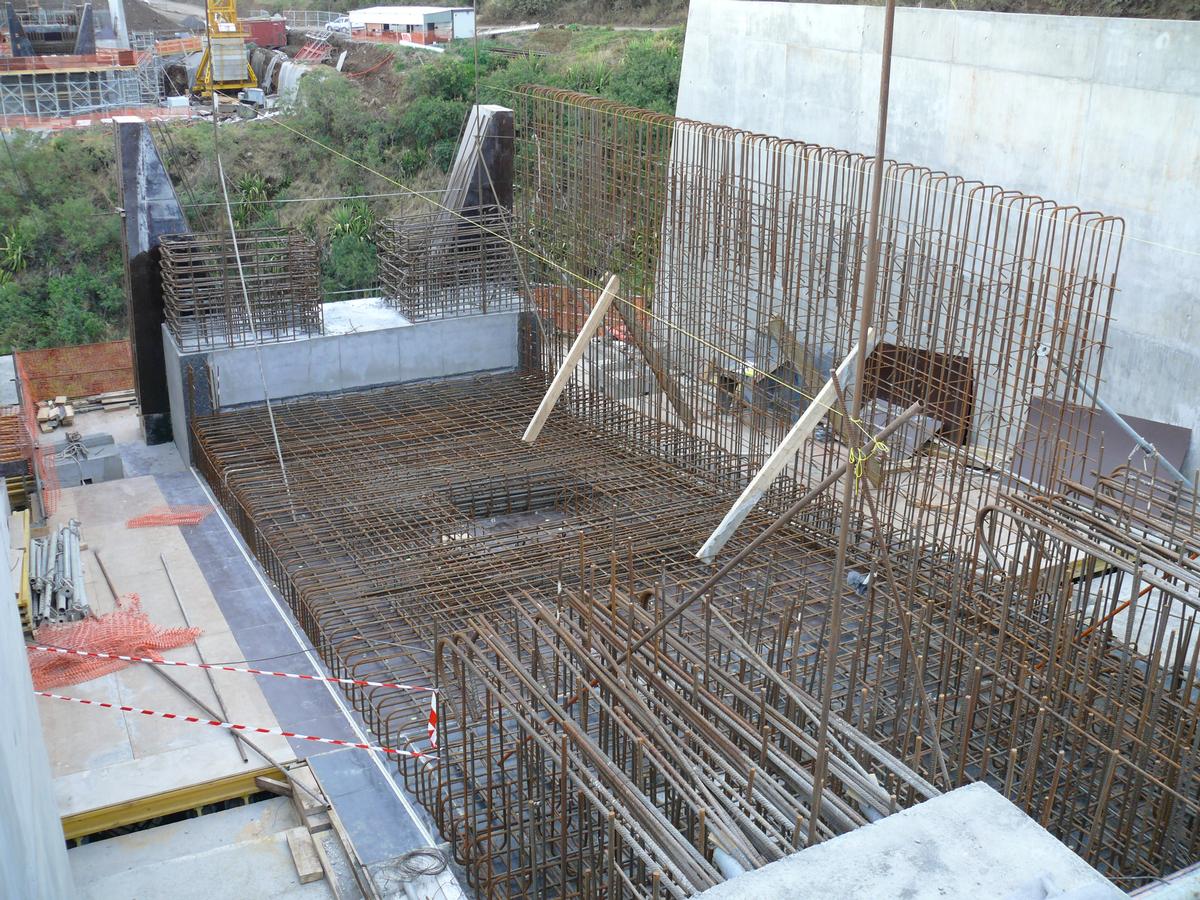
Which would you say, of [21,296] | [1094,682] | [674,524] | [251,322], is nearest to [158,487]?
[251,322]

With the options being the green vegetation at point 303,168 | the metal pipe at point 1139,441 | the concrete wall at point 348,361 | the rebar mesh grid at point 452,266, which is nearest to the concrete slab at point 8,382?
the concrete wall at point 348,361

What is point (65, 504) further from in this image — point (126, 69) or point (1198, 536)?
point (126, 69)

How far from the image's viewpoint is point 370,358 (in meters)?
14.1

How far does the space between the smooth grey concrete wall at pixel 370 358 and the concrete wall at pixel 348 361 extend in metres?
0.01

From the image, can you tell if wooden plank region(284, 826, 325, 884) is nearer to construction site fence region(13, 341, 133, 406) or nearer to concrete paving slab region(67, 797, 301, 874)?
concrete paving slab region(67, 797, 301, 874)

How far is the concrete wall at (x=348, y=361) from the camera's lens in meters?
13.2

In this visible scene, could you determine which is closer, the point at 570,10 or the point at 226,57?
the point at 226,57

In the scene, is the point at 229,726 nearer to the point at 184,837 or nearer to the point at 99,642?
the point at 184,837

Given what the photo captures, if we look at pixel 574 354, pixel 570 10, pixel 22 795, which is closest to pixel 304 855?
pixel 22 795

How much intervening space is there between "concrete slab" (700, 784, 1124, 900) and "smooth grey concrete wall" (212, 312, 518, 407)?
35.6ft

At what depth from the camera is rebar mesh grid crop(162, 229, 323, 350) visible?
13.1 m

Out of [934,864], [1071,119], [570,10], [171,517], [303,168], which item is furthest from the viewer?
[570,10]

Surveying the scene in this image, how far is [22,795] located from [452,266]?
1049 centimetres

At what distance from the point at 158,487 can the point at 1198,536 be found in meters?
9.80
